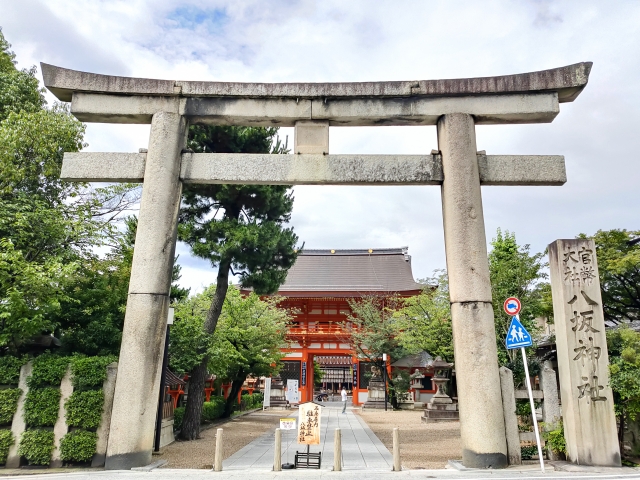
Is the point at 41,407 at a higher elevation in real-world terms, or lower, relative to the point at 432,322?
lower

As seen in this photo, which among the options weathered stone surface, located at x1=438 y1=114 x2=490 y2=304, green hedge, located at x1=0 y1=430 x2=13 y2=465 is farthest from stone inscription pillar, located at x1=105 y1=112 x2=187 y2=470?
weathered stone surface, located at x1=438 y1=114 x2=490 y2=304

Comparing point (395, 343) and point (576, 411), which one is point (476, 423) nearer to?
point (576, 411)

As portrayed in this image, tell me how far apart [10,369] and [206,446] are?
5.24 meters

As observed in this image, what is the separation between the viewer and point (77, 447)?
A: 7.55 m

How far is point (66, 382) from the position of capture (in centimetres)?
790

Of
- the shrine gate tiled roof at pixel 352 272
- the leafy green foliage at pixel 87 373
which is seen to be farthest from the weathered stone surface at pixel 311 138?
the shrine gate tiled roof at pixel 352 272

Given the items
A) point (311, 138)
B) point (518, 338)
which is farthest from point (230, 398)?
point (518, 338)

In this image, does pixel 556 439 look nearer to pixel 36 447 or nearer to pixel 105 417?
pixel 105 417

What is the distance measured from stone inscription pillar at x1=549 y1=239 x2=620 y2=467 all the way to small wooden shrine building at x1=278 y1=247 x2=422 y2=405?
65.4ft

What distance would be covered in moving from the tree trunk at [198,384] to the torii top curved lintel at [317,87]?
18.9 ft

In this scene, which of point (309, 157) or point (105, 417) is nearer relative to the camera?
point (105, 417)

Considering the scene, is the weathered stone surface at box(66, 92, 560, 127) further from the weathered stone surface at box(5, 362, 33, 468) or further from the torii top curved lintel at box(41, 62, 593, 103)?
the weathered stone surface at box(5, 362, 33, 468)

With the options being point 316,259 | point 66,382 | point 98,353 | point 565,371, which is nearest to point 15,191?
point 98,353

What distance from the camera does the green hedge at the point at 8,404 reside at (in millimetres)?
7738
